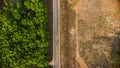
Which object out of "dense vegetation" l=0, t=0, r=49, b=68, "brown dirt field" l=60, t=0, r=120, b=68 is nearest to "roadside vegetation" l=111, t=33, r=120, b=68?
"brown dirt field" l=60, t=0, r=120, b=68

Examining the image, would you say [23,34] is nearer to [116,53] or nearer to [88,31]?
[88,31]

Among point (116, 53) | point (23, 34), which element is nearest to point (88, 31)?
point (116, 53)

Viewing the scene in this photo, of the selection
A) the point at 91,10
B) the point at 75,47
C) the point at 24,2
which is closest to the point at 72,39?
the point at 75,47

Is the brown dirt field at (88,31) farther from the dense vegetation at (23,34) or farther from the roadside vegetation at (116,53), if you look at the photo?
the dense vegetation at (23,34)

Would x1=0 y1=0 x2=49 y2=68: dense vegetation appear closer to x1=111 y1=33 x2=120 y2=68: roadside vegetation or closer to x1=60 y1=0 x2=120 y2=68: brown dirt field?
x1=60 y1=0 x2=120 y2=68: brown dirt field

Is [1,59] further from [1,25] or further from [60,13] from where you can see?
[60,13]
